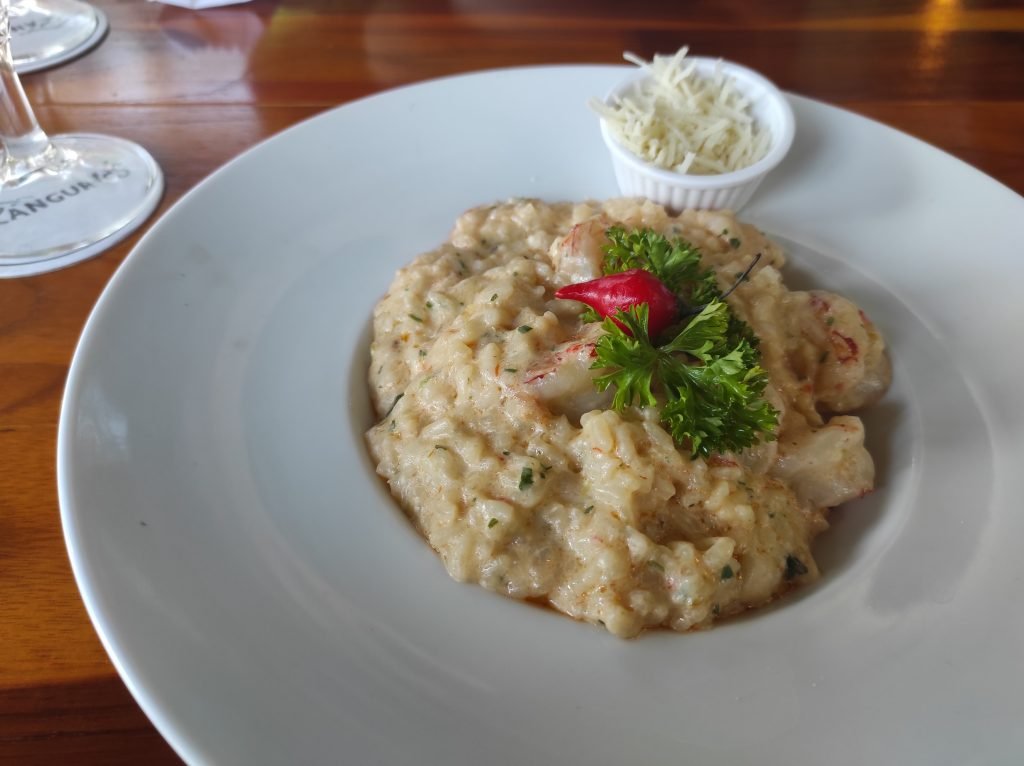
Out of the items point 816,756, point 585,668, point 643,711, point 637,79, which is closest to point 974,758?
point 816,756

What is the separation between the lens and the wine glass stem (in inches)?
112

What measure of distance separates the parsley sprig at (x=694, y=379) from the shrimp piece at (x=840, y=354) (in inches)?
Answer: 14.3

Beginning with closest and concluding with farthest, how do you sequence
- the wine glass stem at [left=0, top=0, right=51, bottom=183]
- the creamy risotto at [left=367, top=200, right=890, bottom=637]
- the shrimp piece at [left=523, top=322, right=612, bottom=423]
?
1. the creamy risotto at [left=367, top=200, right=890, bottom=637]
2. the shrimp piece at [left=523, top=322, right=612, bottom=423]
3. the wine glass stem at [left=0, top=0, right=51, bottom=183]

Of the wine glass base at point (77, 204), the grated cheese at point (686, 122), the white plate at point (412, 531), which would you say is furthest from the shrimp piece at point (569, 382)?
the wine glass base at point (77, 204)

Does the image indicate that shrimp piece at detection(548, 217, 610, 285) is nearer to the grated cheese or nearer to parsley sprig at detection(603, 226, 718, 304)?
parsley sprig at detection(603, 226, 718, 304)

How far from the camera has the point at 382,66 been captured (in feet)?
12.0

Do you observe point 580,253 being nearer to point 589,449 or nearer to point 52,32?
point 589,449

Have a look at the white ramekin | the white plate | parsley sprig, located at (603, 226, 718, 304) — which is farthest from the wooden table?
parsley sprig, located at (603, 226, 718, 304)

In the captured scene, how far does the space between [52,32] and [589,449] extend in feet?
12.0

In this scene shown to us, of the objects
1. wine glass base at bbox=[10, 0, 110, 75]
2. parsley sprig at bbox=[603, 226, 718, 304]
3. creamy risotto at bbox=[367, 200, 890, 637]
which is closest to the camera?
creamy risotto at bbox=[367, 200, 890, 637]

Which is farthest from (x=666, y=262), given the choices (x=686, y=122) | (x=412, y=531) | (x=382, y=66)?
(x=382, y=66)

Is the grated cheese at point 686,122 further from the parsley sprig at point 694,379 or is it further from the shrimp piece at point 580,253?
the parsley sprig at point 694,379

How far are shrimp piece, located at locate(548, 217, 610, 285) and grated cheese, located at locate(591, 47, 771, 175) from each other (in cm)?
48

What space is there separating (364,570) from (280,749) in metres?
0.46
